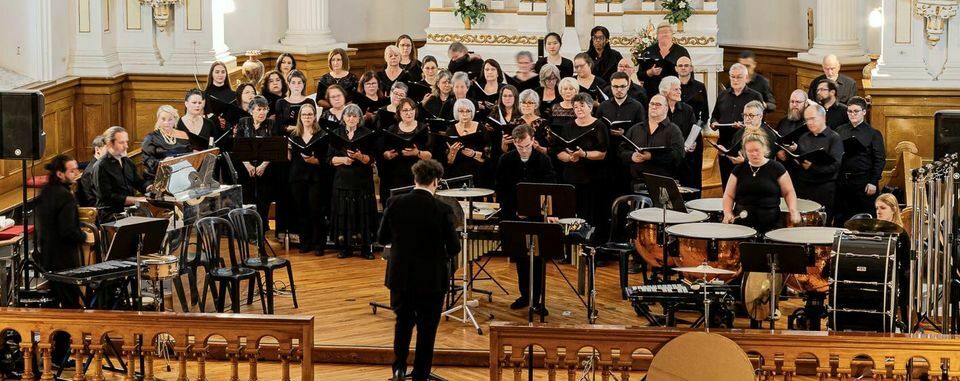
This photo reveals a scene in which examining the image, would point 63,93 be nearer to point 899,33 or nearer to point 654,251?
point 654,251

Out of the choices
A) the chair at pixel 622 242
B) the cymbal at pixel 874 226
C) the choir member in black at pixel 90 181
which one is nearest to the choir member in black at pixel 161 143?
the choir member in black at pixel 90 181

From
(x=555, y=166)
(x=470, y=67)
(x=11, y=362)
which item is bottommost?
(x=11, y=362)

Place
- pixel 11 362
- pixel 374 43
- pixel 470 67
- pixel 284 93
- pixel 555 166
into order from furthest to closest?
pixel 374 43 → pixel 470 67 → pixel 284 93 → pixel 555 166 → pixel 11 362

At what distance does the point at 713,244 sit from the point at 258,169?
3992mm

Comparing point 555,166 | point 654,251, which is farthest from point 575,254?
point 555,166

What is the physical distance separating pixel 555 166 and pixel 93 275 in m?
3.75

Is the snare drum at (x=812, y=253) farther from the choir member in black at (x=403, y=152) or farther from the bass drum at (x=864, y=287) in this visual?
the choir member in black at (x=403, y=152)

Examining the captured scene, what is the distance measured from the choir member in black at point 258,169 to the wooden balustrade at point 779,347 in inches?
188

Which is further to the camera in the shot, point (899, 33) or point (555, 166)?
point (899, 33)

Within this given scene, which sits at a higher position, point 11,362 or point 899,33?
point 899,33

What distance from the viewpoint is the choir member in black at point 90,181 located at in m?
9.90

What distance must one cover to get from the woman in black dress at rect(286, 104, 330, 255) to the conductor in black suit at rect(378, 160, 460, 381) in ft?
10.5

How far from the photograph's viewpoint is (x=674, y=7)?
52.9 feet

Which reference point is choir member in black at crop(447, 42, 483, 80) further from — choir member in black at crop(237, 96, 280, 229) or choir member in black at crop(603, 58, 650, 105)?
choir member in black at crop(237, 96, 280, 229)
